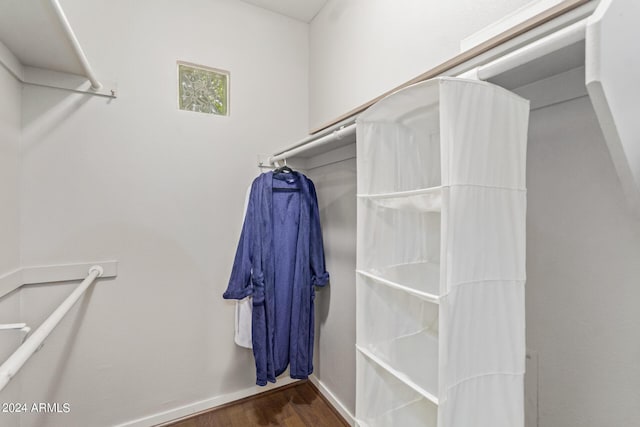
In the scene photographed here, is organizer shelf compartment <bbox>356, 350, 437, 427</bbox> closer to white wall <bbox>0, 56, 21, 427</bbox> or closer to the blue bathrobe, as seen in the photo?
the blue bathrobe

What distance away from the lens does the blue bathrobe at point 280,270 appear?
1499 millimetres

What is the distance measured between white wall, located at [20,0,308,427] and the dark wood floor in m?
0.11

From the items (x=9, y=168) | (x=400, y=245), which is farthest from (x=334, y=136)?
(x=9, y=168)

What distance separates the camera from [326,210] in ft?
6.01

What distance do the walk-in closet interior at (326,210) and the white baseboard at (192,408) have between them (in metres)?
0.01

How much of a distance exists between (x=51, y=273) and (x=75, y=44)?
1.08 metres

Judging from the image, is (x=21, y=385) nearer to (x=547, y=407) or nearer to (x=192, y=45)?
(x=192, y=45)

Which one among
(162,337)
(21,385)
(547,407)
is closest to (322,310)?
(162,337)

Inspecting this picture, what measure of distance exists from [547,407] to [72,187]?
2.14 m

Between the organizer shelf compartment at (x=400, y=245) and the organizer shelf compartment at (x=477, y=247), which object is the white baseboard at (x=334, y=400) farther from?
the organizer shelf compartment at (x=400, y=245)

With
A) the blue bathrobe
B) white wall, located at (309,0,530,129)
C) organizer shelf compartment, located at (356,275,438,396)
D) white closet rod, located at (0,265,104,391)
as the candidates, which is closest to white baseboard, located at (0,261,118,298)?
white closet rod, located at (0,265,104,391)

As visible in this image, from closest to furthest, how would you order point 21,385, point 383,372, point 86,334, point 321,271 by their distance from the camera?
point 383,372, point 21,385, point 86,334, point 321,271

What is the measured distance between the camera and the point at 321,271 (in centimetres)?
170

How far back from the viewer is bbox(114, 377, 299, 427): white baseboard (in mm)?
1550
